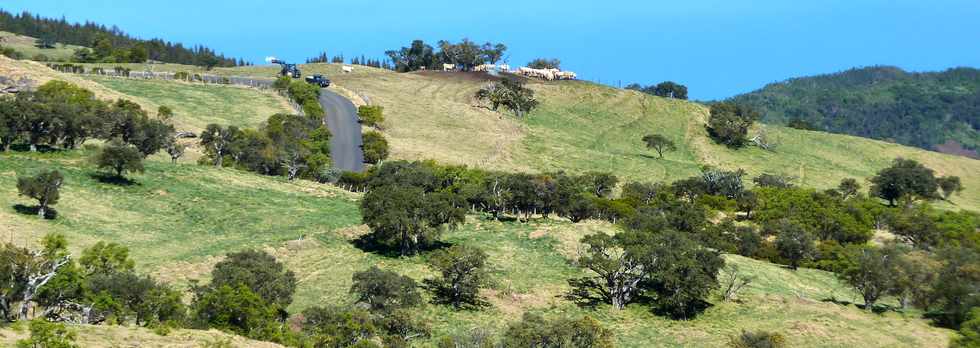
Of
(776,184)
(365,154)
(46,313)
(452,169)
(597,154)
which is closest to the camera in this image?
(46,313)

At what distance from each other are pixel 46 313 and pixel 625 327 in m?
37.9

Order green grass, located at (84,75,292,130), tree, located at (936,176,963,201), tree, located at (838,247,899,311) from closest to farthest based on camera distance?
tree, located at (838,247,899,311) → green grass, located at (84,75,292,130) → tree, located at (936,176,963,201)

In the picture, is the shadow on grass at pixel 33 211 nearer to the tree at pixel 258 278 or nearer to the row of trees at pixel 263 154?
the tree at pixel 258 278

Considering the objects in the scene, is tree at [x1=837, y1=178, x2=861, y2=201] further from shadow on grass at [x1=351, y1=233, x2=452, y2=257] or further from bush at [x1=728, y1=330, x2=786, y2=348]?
bush at [x1=728, y1=330, x2=786, y2=348]

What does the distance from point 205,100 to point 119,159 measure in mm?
69474

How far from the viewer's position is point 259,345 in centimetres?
5269

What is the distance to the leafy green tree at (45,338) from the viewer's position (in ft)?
141

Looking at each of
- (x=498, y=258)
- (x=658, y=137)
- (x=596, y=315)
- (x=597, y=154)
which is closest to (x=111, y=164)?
(x=498, y=258)

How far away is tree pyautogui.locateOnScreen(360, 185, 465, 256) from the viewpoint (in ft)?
290

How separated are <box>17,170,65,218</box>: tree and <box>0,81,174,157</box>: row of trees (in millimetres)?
22505

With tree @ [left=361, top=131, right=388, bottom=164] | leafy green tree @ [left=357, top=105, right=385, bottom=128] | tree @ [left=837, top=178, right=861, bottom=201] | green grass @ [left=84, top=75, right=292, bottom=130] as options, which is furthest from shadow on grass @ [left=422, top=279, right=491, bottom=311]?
tree @ [left=837, top=178, right=861, bottom=201]

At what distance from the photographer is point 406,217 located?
88.0 meters

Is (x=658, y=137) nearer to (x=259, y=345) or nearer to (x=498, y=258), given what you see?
(x=498, y=258)

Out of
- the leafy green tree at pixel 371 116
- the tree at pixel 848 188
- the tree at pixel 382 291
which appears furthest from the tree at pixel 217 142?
the tree at pixel 848 188
